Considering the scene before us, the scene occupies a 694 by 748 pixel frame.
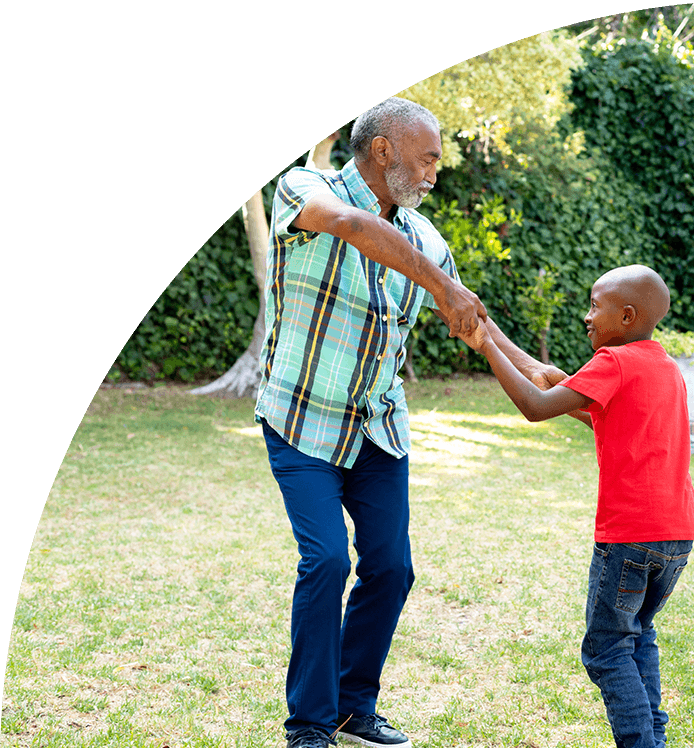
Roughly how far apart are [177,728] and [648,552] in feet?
5.92

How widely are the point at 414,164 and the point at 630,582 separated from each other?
1.53 metres

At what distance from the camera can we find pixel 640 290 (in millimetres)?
2654

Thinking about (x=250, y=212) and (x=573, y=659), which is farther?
(x=250, y=212)

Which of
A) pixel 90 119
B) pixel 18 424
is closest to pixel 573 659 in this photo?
pixel 18 424

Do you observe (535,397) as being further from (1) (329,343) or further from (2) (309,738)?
(2) (309,738)

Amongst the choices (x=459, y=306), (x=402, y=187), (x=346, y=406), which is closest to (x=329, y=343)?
(x=346, y=406)

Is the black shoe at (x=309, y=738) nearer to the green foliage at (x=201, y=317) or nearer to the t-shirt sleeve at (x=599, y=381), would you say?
the t-shirt sleeve at (x=599, y=381)

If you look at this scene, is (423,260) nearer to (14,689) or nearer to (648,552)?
(648,552)

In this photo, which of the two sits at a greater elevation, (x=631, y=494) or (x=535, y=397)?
(x=535, y=397)

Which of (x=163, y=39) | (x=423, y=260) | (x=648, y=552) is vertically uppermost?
(x=163, y=39)

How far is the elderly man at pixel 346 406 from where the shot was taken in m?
2.66

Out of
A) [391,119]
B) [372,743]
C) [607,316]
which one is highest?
[391,119]

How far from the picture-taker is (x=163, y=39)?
153 cm

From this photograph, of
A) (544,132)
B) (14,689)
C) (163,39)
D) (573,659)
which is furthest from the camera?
(544,132)
